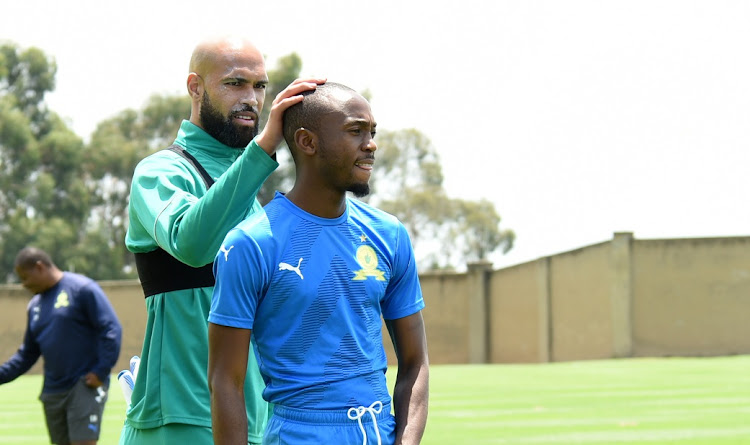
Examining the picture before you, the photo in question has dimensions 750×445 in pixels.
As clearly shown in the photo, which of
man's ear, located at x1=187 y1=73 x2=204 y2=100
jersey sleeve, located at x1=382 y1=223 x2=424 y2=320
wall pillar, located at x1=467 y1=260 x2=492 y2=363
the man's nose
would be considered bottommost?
wall pillar, located at x1=467 y1=260 x2=492 y2=363

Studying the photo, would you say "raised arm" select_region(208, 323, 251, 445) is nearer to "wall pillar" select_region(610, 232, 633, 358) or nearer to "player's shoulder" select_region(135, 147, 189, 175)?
"player's shoulder" select_region(135, 147, 189, 175)

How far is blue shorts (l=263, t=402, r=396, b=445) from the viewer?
9.26 feet

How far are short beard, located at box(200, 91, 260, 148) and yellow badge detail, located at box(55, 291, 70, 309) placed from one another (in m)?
6.56

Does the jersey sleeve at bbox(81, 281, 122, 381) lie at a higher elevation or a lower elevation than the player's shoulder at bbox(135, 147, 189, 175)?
lower

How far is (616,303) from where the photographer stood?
28734mm

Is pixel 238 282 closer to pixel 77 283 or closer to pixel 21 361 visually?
pixel 21 361

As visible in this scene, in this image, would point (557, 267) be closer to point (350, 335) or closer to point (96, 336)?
point (96, 336)

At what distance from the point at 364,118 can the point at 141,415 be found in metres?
1.28

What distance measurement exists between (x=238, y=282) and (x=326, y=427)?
0.43 m

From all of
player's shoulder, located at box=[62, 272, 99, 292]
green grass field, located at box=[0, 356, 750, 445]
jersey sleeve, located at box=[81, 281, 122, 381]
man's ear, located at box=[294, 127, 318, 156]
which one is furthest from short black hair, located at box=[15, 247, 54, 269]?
man's ear, located at box=[294, 127, 318, 156]

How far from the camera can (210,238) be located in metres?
3.03

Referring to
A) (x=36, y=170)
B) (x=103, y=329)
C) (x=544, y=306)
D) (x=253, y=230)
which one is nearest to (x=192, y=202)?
(x=253, y=230)

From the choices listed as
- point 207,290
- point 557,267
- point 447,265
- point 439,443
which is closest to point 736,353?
point 557,267

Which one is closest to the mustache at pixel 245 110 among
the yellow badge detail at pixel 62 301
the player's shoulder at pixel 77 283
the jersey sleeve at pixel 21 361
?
the jersey sleeve at pixel 21 361
